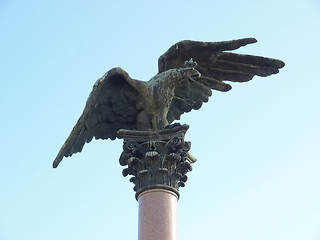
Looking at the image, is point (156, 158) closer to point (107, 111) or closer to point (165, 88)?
point (165, 88)

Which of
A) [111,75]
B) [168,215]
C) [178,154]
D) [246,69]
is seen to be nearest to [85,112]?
[111,75]

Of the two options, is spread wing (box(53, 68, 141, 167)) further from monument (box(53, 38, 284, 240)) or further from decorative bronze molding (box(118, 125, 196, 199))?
decorative bronze molding (box(118, 125, 196, 199))

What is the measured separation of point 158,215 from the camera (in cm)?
1083

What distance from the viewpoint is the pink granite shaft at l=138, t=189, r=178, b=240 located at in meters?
10.6

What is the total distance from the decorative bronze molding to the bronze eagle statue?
615 mm

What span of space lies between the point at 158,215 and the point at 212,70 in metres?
4.84

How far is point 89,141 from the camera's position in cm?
1312

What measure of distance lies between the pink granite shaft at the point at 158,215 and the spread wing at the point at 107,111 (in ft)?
6.98

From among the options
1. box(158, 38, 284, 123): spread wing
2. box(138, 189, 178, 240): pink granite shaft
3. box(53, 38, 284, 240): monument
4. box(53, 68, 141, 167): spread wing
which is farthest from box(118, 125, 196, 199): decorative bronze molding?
box(158, 38, 284, 123): spread wing

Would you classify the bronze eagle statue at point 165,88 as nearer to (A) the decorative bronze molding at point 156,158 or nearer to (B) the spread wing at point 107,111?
(B) the spread wing at point 107,111

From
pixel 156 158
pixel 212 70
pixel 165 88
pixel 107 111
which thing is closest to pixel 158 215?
pixel 156 158

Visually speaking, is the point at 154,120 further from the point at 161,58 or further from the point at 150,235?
the point at 150,235

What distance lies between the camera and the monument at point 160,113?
11.3m

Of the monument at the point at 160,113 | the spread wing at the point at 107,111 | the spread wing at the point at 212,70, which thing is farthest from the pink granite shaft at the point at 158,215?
the spread wing at the point at 212,70
